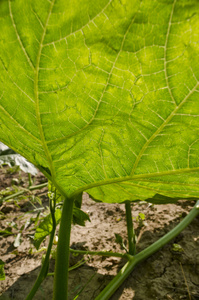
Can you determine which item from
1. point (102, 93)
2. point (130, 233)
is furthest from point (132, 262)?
point (102, 93)

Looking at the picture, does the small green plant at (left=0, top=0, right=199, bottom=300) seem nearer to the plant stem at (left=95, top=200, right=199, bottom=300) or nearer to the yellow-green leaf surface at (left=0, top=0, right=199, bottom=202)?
the yellow-green leaf surface at (left=0, top=0, right=199, bottom=202)

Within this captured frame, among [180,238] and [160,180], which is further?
[180,238]

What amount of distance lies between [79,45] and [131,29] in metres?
0.12

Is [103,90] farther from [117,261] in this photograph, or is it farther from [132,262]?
[117,261]

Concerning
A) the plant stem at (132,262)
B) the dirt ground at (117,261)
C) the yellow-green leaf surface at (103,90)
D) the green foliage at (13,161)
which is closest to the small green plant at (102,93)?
the yellow-green leaf surface at (103,90)

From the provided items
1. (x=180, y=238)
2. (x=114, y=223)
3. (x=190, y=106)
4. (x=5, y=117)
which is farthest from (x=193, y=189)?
(x=114, y=223)

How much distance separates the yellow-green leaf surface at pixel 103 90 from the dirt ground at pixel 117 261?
1.97ft

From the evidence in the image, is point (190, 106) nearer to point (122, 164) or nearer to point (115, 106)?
point (115, 106)

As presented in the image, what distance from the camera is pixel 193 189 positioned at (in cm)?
97

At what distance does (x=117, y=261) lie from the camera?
5.28ft

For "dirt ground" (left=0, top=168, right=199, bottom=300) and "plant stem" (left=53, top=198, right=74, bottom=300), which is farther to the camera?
"dirt ground" (left=0, top=168, right=199, bottom=300)

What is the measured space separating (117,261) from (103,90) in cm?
A: 123

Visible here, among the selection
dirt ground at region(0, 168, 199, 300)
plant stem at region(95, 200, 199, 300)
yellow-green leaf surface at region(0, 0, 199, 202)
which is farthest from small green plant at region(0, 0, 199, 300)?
dirt ground at region(0, 168, 199, 300)

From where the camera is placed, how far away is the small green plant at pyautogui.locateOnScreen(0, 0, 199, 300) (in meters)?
0.56
